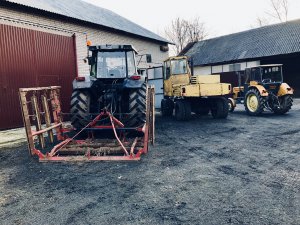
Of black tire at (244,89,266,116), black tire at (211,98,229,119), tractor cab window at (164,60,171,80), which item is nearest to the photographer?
black tire at (211,98,229,119)

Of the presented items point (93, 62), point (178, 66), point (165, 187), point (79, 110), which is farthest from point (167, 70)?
point (165, 187)

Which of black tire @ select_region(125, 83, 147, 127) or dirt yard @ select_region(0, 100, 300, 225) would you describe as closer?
dirt yard @ select_region(0, 100, 300, 225)

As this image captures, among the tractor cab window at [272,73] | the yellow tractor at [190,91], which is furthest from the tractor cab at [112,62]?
the tractor cab window at [272,73]

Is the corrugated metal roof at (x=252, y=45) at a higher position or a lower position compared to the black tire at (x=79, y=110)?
higher

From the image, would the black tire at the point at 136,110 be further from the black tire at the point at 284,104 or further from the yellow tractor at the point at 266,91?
the black tire at the point at 284,104

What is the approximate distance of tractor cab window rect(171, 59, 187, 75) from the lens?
11422 mm

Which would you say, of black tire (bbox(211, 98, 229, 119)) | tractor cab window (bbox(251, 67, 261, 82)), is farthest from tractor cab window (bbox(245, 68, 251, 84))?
black tire (bbox(211, 98, 229, 119))

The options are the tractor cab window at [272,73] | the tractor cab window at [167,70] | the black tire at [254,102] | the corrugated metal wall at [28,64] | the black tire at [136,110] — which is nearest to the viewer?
the black tire at [136,110]

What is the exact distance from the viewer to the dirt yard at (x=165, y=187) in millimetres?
3109

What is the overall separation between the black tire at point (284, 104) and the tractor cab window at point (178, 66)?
4.24m

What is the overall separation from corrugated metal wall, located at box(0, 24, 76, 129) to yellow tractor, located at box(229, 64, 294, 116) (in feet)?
25.8

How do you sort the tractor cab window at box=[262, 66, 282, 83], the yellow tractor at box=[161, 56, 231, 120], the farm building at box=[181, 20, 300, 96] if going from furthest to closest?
the farm building at box=[181, 20, 300, 96], the tractor cab window at box=[262, 66, 282, 83], the yellow tractor at box=[161, 56, 231, 120]

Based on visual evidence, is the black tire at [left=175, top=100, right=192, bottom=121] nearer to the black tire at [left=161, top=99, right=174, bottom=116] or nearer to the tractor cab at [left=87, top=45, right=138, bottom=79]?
the black tire at [left=161, top=99, right=174, bottom=116]

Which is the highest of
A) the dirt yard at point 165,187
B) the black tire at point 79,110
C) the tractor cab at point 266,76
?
the tractor cab at point 266,76
